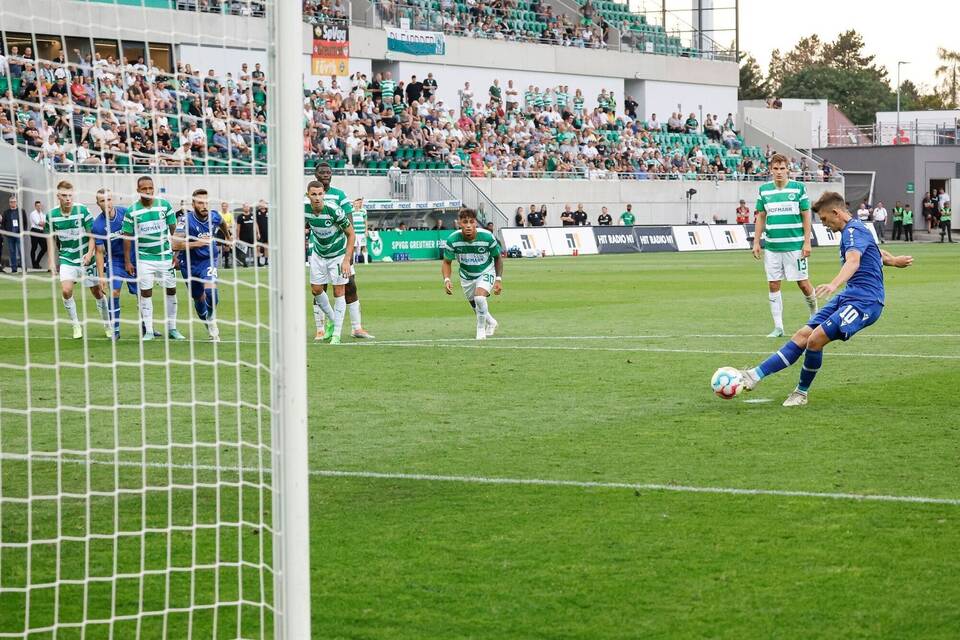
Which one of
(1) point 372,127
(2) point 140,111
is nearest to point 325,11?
(1) point 372,127

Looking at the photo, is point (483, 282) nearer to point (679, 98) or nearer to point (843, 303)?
point (843, 303)

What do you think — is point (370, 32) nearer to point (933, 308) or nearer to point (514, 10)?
point (514, 10)

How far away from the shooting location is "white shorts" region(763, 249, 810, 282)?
51.7 ft

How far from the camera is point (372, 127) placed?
1683 inches

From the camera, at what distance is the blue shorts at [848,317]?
951 centimetres

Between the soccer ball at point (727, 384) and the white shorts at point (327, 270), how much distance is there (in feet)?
21.5

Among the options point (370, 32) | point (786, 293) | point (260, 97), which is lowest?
point (786, 293)

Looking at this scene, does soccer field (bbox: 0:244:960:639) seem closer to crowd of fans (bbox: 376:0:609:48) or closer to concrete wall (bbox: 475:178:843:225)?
concrete wall (bbox: 475:178:843:225)

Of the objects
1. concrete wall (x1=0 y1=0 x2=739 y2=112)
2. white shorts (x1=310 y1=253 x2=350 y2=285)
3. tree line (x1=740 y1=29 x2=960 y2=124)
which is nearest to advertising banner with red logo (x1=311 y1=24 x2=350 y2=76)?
concrete wall (x1=0 y1=0 x2=739 y2=112)

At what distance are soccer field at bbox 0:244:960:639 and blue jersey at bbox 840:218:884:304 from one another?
84 centimetres

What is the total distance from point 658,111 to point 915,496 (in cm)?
5187

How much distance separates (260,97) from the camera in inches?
208

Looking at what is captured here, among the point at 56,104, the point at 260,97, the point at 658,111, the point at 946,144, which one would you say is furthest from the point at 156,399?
the point at 946,144

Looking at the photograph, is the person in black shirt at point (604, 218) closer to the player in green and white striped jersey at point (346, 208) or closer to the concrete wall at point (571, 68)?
the concrete wall at point (571, 68)
